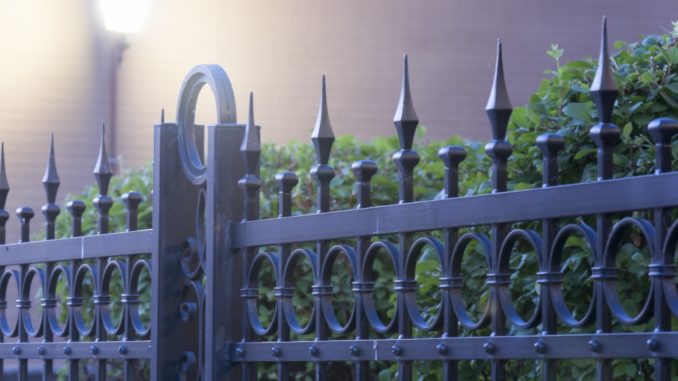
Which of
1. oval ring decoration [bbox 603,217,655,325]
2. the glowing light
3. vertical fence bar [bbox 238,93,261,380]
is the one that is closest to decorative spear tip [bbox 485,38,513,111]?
oval ring decoration [bbox 603,217,655,325]

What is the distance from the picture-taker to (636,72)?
2385 millimetres

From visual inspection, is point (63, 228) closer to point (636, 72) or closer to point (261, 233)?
point (261, 233)

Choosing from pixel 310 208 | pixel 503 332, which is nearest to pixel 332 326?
pixel 503 332

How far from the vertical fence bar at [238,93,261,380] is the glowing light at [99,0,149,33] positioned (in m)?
6.04

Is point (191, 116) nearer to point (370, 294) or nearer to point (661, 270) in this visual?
point (370, 294)

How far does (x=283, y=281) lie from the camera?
2455 millimetres

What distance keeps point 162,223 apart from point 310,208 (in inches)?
91.0

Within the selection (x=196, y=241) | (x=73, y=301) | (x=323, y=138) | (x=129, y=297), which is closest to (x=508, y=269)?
(x=323, y=138)

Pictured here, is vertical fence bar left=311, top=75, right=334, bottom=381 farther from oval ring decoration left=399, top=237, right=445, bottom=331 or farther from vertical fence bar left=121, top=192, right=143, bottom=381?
vertical fence bar left=121, top=192, right=143, bottom=381

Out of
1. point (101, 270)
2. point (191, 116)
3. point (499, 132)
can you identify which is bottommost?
point (101, 270)

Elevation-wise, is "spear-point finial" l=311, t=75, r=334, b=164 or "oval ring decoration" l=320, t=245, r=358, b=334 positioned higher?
"spear-point finial" l=311, t=75, r=334, b=164

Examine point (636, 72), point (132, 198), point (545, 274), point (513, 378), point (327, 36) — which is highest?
point (327, 36)

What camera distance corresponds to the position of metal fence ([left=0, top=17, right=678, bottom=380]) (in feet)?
5.98

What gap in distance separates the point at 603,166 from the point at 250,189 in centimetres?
97
